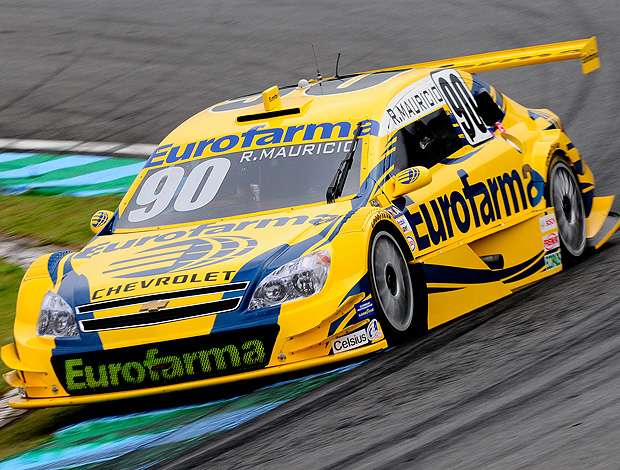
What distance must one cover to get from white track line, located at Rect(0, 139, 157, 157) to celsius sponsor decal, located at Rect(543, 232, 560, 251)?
5986 millimetres

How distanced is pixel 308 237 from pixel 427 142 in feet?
5.35

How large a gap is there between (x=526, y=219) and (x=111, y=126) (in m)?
7.76

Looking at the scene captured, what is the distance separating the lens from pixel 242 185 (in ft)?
22.1

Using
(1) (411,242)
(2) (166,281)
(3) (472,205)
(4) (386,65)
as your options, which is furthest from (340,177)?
(4) (386,65)

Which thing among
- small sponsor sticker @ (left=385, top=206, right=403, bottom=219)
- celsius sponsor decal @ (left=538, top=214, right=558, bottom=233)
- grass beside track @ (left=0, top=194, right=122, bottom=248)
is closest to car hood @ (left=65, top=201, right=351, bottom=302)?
small sponsor sticker @ (left=385, top=206, right=403, bottom=219)

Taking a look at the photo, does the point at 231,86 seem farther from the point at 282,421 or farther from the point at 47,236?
the point at 282,421

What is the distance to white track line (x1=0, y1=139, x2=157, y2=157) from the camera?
41.9 ft

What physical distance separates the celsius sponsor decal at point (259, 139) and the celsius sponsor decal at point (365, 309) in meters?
1.42

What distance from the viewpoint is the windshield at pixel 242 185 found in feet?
21.5

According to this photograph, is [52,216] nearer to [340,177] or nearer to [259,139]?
[259,139]

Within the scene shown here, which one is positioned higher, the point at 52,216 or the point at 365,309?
the point at 365,309

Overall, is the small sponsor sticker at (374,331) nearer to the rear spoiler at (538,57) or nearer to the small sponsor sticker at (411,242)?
the small sponsor sticker at (411,242)

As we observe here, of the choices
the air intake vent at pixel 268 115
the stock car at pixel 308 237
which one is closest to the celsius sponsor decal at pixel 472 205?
the stock car at pixel 308 237

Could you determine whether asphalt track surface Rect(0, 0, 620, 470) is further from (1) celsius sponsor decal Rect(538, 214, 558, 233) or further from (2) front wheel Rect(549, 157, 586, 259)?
(1) celsius sponsor decal Rect(538, 214, 558, 233)
